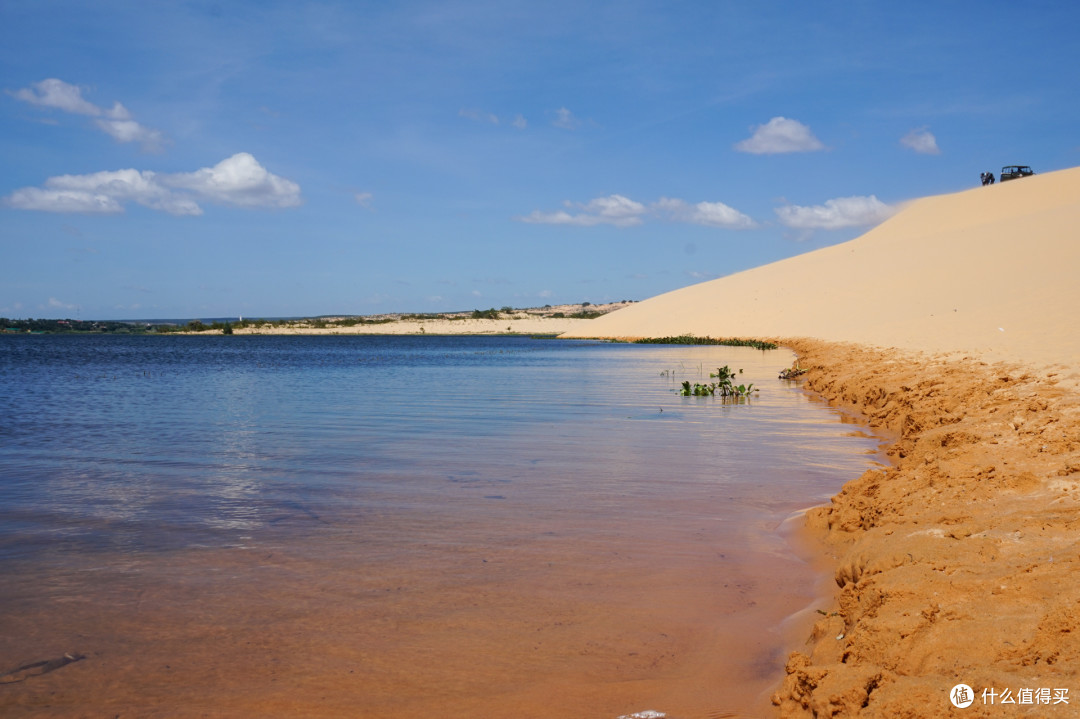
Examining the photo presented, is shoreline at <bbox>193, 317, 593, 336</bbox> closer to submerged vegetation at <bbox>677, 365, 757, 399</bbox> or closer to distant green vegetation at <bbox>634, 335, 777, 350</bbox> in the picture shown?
distant green vegetation at <bbox>634, 335, 777, 350</bbox>

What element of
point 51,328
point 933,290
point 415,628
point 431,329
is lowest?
point 415,628

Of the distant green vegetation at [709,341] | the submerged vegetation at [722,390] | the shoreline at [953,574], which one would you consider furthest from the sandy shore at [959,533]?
the distant green vegetation at [709,341]

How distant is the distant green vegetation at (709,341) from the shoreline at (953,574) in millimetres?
30481

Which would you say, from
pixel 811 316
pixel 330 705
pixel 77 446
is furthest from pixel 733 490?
pixel 811 316

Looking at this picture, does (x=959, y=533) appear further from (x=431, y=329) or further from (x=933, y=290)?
(x=431, y=329)

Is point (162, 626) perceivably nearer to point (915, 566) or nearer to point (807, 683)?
point (807, 683)

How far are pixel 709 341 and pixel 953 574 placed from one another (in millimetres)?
44863

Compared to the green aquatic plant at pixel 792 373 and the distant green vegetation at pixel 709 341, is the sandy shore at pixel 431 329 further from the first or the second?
the green aquatic plant at pixel 792 373

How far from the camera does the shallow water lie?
4.06 m

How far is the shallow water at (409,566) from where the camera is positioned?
13.3 feet

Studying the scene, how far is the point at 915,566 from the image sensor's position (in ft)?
14.7

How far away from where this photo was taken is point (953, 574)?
Answer: 422 cm

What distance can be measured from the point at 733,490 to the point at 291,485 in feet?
16.3

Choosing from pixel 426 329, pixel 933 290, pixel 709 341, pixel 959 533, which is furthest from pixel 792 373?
pixel 426 329
